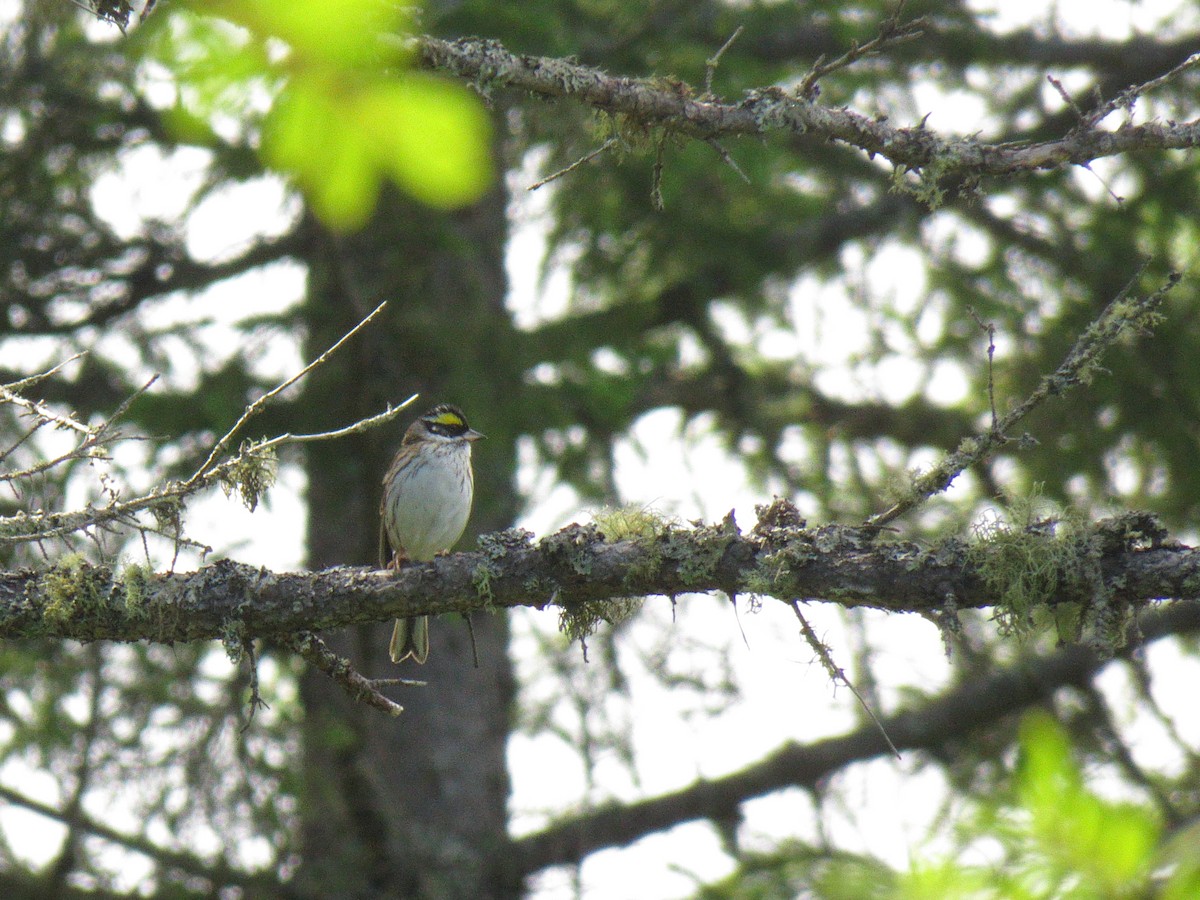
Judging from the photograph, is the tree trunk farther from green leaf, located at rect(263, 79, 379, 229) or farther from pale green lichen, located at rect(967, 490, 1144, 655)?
green leaf, located at rect(263, 79, 379, 229)

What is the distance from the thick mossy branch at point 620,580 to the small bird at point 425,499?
3246 millimetres

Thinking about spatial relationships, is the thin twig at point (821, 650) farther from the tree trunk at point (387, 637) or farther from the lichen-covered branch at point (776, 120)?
the tree trunk at point (387, 637)

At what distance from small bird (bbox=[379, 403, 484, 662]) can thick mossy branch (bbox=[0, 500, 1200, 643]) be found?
3246 mm

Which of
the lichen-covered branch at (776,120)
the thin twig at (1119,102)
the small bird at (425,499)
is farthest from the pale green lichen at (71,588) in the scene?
the small bird at (425,499)

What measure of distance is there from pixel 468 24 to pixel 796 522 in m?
4.29

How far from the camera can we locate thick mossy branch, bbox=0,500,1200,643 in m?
3.40

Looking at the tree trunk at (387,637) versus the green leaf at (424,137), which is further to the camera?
the tree trunk at (387,637)

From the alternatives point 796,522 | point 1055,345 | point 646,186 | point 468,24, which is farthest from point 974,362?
point 796,522

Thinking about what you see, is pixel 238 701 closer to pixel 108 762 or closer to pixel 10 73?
pixel 108 762

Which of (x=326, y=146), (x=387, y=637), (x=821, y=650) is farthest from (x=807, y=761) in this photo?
(x=326, y=146)

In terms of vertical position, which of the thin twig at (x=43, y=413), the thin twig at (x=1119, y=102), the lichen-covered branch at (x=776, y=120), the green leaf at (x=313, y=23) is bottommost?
the green leaf at (x=313, y=23)

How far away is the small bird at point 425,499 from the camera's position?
749cm

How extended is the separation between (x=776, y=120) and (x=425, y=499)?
4.35m

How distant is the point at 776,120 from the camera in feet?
12.0
